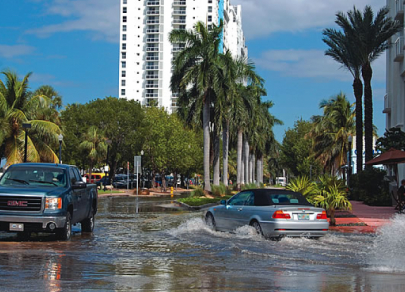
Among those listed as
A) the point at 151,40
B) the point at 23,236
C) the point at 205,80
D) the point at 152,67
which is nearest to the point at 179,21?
the point at 151,40

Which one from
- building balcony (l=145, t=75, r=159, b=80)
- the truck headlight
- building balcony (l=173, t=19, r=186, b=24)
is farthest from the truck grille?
building balcony (l=173, t=19, r=186, b=24)

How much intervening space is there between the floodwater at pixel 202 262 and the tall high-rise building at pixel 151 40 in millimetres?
119336

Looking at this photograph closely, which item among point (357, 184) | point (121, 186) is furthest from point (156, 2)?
point (357, 184)

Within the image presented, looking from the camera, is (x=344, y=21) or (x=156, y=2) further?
(x=156, y=2)

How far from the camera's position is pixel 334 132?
6569 centimetres

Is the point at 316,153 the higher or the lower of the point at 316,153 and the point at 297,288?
the higher

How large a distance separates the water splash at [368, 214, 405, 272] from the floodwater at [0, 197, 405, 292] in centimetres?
2

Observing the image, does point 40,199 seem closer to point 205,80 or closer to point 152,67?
point 205,80

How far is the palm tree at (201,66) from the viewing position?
43.1 m

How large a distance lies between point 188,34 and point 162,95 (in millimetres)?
91719

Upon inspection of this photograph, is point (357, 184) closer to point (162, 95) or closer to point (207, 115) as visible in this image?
point (207, 115)

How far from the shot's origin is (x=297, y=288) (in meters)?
8.62

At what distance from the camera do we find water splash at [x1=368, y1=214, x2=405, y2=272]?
1089 centimetres

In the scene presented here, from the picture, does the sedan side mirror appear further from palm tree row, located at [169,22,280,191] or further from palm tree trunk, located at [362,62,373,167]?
palm tree row, located at [169,22,280,191]
